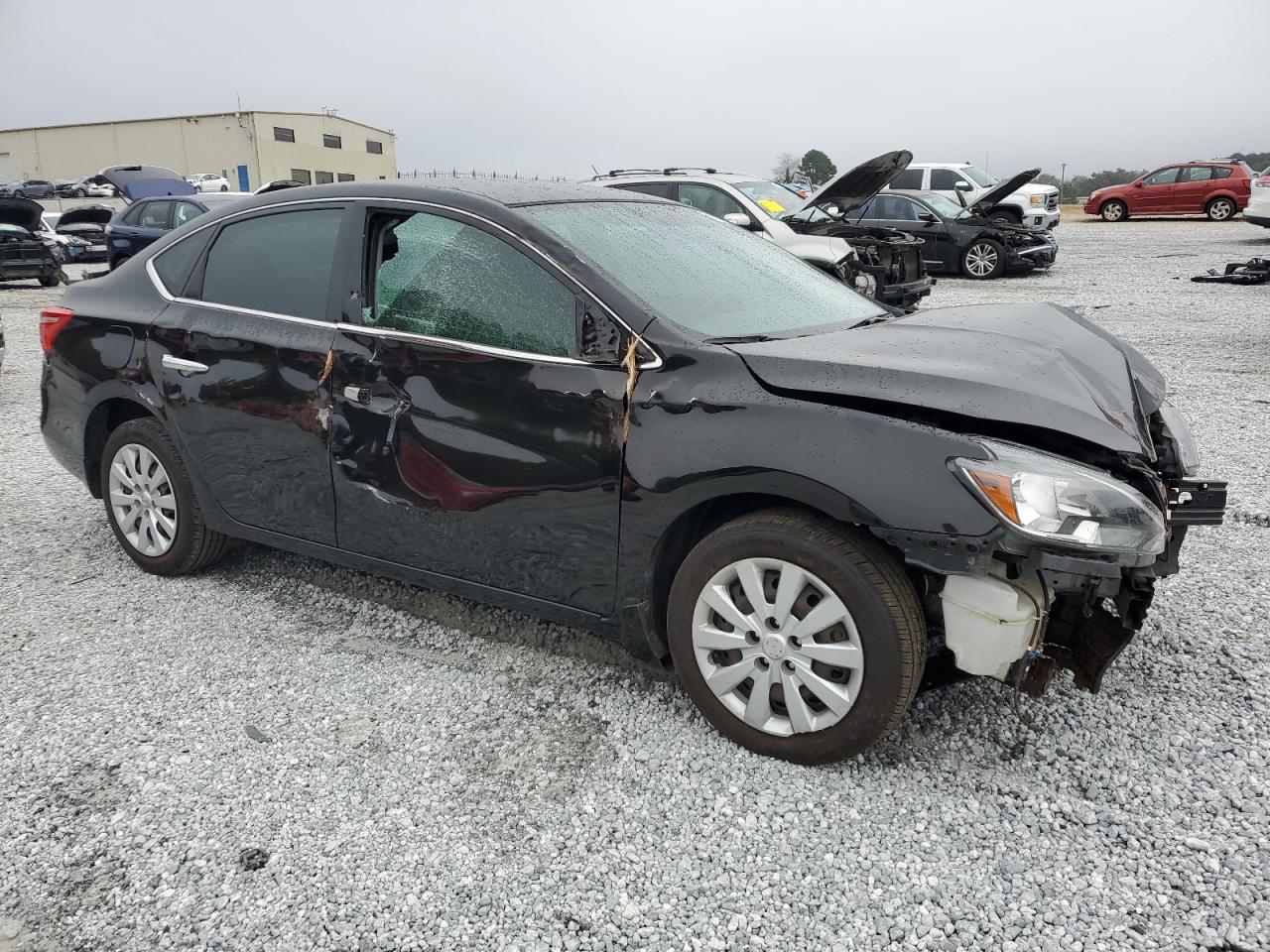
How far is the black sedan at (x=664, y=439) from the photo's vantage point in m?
2.51

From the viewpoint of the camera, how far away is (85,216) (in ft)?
72.9

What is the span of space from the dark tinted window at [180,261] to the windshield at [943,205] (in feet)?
45.6

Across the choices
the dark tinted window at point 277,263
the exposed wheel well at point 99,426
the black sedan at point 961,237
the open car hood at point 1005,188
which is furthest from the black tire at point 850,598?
the black sedan at point 961,237

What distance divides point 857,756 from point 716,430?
1044 millimetres

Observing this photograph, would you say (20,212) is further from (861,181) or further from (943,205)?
(943,205)

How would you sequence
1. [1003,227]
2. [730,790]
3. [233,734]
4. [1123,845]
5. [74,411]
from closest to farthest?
[1123,845] → [730,790] → [233,734] → [74,411] → [1003,227]

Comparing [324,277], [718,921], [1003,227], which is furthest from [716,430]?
[1003,227]

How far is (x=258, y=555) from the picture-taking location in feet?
14.5

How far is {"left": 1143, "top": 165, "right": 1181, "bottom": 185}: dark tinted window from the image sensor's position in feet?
82.5

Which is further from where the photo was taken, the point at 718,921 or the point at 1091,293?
the point at 1091,293

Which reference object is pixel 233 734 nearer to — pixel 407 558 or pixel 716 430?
pixel 407 558

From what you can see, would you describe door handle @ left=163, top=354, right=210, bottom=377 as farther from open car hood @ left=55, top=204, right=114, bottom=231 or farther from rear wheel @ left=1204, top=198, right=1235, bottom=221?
rear wheel @ left=1204, top=198, right=1235, bottom=221

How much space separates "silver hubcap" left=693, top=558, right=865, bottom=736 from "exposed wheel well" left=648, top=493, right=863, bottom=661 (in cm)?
18

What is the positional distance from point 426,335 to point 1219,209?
27244 millimetres
